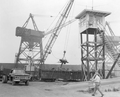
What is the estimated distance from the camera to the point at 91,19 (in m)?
27.4

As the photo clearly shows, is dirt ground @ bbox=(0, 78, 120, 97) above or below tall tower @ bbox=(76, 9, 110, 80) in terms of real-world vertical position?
below

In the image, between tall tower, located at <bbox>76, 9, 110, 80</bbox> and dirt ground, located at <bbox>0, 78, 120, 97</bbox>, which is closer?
dirt ground, located at <bbox>0, 78, 120, 97</bbox>

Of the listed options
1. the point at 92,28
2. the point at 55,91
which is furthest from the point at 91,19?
the point at 55,91

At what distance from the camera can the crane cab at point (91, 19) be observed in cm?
2706

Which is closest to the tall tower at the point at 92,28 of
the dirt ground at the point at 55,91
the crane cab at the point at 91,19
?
the crane cab at the point at 91,19

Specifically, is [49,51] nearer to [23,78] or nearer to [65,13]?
[65,13]

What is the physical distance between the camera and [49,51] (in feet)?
166

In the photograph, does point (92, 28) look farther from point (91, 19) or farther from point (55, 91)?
point (55, 91)

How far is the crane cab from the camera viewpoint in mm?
27062

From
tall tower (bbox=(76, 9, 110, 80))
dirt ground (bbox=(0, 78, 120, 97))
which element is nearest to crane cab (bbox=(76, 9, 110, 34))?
tall tower (bbox=(76, 9, 110, 80))

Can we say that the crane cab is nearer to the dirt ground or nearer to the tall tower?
the tall tower

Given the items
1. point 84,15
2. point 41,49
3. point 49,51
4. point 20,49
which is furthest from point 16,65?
point 84,15

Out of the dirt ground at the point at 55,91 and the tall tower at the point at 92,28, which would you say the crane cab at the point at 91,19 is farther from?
the dirt ground at the point at 55,91

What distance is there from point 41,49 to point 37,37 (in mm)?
4117
